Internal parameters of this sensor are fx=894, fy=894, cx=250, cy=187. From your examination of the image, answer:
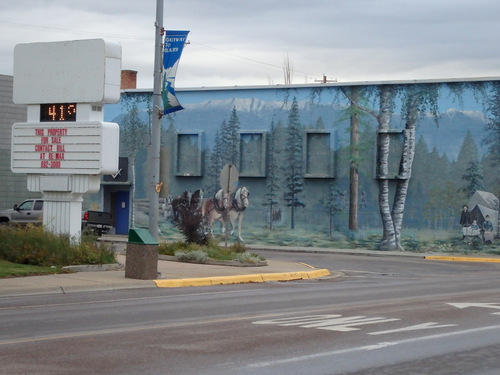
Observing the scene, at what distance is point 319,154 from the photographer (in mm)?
42625

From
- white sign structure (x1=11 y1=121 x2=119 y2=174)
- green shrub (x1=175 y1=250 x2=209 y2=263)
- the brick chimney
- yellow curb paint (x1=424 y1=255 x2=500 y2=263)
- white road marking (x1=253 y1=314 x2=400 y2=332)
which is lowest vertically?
yellow curb paint (x1=424 y1=255 x2=500 y2=263)

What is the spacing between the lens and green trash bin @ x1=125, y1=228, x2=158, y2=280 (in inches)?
821

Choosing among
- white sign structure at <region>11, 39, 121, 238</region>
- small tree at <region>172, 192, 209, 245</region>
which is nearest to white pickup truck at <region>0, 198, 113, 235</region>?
small tree at <region>172, 192, 209, 245</region>

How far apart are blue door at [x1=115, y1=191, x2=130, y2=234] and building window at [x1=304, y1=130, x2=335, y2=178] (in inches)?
414

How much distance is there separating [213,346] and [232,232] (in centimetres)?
3284

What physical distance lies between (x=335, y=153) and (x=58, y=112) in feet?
67.3

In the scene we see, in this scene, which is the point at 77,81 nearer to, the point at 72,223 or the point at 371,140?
the point at 72,223

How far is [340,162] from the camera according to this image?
42.0 metres

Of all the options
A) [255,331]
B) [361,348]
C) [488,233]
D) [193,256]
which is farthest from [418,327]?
[488,233]

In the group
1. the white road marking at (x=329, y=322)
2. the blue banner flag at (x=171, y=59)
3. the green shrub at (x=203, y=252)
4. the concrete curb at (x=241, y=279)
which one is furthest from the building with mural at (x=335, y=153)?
the white road marking at (x=329, y=322)

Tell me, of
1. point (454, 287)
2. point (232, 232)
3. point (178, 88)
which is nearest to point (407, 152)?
point (232, 232)

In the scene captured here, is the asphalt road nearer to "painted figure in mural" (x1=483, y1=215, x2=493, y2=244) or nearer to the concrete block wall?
"painted figure in mural" (x1=483, y1=215, x2=493, y2=244)

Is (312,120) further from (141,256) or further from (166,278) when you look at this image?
(141,256)

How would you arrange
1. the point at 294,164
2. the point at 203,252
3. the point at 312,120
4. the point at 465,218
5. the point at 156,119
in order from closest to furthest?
1. the point at 156,119
2. the point at 203,252
3. the point at 465,218
4. the point at 312,120
5. the point at 294,164
